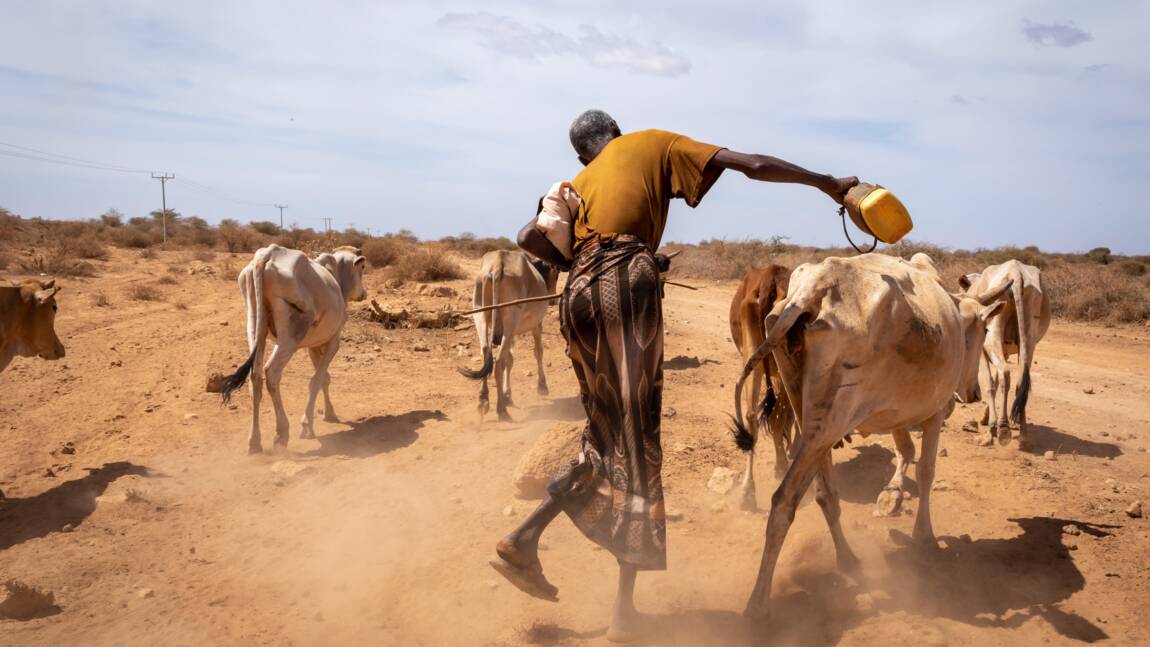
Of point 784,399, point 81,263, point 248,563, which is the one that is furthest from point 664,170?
point 81,263

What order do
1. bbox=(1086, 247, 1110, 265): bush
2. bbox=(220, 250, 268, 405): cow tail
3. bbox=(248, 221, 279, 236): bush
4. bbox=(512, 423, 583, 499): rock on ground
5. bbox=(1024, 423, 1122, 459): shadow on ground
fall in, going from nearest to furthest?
bbox=(512, 423, 583, 499): rock on ground, bbox=(1024, 423, 1122, 459): shadow on ground, bbox=(220, 250, 268, 405): cow tail, bbox=(1086, 247, 1110, 265): bush, bbox=(248, 221, 279, 236): bush

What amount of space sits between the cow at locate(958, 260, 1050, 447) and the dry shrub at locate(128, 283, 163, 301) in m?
14.7

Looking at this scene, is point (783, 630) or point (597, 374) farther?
point (783, 630)

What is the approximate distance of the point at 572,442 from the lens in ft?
20.2

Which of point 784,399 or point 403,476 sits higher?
point 784,399

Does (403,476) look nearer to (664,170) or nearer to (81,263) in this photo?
(664,170)

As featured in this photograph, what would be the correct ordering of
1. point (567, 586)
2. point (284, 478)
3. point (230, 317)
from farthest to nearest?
point (230, 317) < point (284, 478) < point (567, 586)

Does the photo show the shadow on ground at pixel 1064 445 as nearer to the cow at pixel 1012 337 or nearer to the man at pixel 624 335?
the cow at pixel 1012 337

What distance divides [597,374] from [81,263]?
20.8 meters

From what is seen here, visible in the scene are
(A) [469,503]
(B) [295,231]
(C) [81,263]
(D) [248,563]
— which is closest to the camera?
(D) [248,563]

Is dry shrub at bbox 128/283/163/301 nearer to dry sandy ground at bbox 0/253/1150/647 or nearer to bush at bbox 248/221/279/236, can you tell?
dry sandy ground at bbox 0/253/1150/647

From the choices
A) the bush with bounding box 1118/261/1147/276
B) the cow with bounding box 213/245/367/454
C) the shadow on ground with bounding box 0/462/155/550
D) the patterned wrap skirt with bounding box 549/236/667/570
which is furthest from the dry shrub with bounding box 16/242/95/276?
the bush with bounding box 1118/261/1147/276

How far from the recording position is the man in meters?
3.54

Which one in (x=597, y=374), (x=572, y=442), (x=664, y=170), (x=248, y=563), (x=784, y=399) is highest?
(x=664, y=170)
